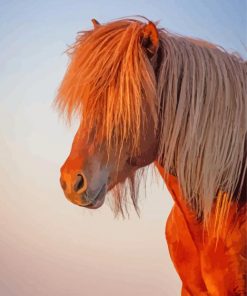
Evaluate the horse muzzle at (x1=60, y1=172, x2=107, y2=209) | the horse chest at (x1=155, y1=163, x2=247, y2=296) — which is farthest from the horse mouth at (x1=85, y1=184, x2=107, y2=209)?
the horse chest at (x1=155, y1=163, x2=247, y2=296)

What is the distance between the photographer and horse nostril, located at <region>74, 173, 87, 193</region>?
20.2 inches

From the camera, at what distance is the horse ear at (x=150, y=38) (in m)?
0.54

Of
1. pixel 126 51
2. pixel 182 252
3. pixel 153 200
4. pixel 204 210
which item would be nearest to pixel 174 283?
pixel 153 200

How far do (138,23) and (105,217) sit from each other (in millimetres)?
504

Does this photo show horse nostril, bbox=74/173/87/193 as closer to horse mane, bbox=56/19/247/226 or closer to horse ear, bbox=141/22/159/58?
horse mane, bbox=56/19/247/226

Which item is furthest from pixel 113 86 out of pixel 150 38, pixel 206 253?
pixel 206 253

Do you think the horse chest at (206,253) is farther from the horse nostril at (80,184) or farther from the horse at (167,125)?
the horse nostril at (80,184)

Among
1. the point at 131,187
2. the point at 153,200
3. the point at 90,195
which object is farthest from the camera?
the point at 153,200

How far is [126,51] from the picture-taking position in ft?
1.82

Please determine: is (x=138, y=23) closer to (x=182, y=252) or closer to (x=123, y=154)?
(x=123, y=154)

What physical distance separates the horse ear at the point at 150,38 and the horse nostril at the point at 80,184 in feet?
0.55

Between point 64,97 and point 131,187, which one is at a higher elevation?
point 64,97

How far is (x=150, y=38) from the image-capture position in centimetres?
55

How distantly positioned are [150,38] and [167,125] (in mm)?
103
